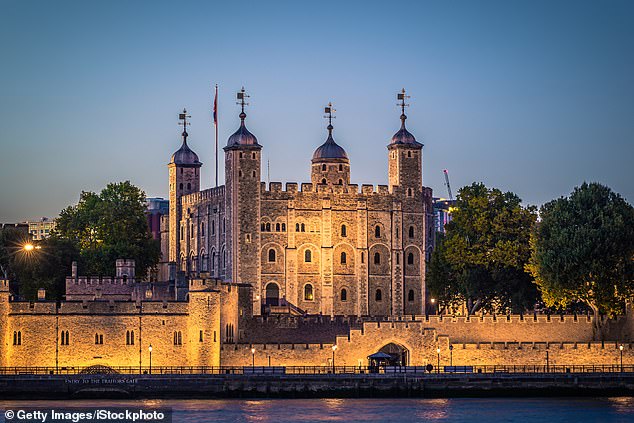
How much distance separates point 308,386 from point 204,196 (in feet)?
154

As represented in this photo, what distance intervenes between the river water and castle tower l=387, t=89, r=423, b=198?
42.6 m

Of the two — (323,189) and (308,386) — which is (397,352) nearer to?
(308,386)

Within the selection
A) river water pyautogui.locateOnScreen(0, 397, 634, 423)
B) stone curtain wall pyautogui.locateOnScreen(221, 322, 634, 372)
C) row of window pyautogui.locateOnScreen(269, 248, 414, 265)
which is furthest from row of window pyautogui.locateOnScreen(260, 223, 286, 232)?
river water pyautogui.locateOnScreen(0, 397, 634, 423)

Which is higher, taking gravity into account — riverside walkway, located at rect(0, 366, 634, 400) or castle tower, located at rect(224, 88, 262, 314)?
castle tower, located at rect(224, 88, 262, 314)

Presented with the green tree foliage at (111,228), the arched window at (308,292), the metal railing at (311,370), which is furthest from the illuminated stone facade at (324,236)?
the metal railing at (311,370)

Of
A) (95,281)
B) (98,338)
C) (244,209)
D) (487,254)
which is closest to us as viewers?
(98,338)

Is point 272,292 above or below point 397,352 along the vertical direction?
above

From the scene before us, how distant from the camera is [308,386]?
91.8m

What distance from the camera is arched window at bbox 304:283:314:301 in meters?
131

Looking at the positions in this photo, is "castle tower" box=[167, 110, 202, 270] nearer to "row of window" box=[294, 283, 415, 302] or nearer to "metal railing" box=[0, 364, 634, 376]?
"row of window" box=[294, 283, 415, 302]

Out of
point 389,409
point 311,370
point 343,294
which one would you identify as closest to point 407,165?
point 343,294

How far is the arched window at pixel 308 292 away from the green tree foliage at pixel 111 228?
34.8 feet

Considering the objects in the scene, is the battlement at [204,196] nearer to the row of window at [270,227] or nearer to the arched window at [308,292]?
Result: the row of window at [270,227]

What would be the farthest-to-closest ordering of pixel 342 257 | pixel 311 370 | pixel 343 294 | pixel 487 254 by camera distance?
1. pixel 342 257
2. pixel 343 294
3. pixel 487 254
4. pixel 311 370
